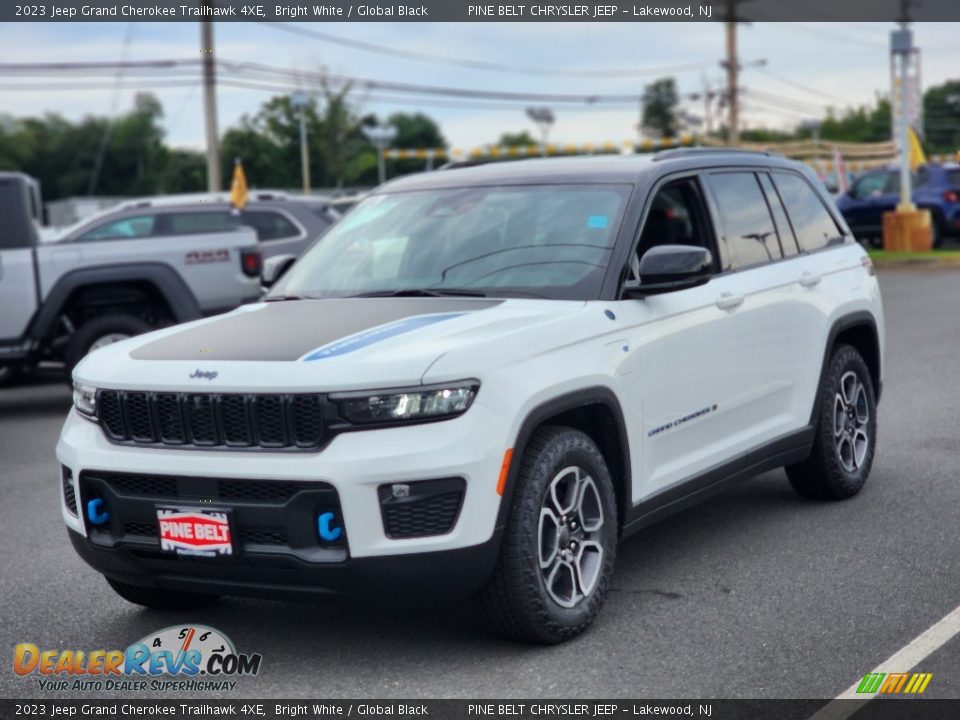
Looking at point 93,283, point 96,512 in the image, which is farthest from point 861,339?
point 93,283

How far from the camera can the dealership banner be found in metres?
4.16

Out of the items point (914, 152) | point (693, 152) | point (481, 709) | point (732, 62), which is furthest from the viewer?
point (732, 62)

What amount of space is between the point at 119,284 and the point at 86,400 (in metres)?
7.57

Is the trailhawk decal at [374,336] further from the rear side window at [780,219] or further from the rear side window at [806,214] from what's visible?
the rear side window at [806,214]

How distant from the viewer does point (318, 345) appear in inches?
185

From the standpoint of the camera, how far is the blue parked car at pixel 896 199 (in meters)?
28.6

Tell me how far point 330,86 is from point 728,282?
4120cm

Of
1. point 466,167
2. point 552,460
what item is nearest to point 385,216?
point 466,167

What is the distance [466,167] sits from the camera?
657cm

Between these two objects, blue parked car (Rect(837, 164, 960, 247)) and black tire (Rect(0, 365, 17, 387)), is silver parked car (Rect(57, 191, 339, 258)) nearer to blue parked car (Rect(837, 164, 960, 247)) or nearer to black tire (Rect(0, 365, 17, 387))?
black tire (Rect(0, 365, 17, 387))

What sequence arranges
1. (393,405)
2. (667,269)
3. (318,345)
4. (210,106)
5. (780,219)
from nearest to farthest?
1. (393,405)
2. (318,345)
3. (667,269)
4. (780,219)
5. (210,106)

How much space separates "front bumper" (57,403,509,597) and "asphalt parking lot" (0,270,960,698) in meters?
0.20

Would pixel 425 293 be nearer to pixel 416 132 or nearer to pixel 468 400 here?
pixel 468 400

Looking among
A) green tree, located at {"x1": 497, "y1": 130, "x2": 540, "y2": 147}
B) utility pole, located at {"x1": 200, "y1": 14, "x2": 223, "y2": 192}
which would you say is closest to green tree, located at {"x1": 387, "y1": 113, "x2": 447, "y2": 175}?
green tree, located at {"x1": 497, "y1": 130, "x2": 540, "y2": 147}
